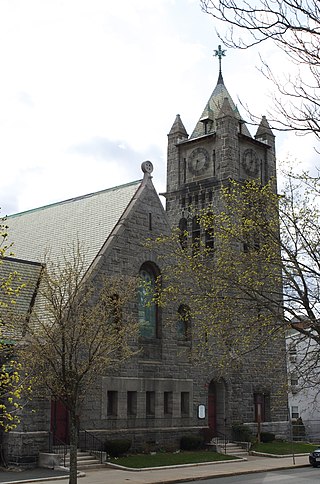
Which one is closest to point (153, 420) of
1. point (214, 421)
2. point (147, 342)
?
point (147, 342)

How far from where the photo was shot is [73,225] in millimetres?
33938

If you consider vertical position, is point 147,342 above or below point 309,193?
below

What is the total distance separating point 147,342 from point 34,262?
6917 millimetres

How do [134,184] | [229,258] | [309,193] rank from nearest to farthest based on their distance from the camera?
1. [309,193]
2. [229,258]
3. [134,184]

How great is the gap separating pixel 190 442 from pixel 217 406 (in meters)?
4.70

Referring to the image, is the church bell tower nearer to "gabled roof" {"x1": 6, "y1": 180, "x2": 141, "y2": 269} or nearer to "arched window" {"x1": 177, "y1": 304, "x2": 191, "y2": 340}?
"gabled roof" {"x1": 6, "y1": 180, "x2": 141, "y2": 269}

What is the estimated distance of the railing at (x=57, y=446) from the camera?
84.5ft

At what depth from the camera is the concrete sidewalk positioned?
22.4m

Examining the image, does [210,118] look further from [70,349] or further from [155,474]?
[70,349]

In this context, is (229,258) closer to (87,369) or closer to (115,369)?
(87,369)

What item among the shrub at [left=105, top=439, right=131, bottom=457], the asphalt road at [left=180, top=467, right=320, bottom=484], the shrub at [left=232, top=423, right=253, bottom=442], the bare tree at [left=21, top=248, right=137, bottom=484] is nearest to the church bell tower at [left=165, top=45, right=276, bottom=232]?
the shrub at [left=232, top=423, right=253, bottom=442]

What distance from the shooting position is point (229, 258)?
17156 millimetres

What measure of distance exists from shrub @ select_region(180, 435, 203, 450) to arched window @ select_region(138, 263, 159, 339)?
5302 mm

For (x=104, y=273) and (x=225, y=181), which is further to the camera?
(x=225, y=181)
